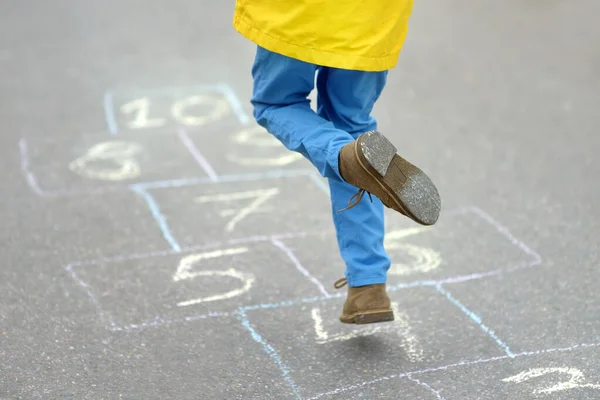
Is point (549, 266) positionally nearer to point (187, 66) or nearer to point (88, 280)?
point (88, 280)

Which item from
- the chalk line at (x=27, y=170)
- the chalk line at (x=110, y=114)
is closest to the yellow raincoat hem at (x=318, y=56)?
the chalk line at (x=27, y=170)

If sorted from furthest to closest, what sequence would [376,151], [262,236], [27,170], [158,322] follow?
[27,170]
[262,236]
[158,322]
[376,151]

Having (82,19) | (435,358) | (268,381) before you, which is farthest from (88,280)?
(82,19)

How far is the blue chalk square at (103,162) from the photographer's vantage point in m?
4.36

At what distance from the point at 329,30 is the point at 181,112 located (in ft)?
8.82

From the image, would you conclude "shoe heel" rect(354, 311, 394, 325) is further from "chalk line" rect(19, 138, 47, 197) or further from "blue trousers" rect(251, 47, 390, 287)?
"chalk line" rect(19, 138, 47, 197)

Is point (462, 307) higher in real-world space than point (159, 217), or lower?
higher

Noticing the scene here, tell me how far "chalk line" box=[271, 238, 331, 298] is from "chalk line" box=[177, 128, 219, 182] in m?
0.75

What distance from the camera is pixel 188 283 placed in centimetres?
344

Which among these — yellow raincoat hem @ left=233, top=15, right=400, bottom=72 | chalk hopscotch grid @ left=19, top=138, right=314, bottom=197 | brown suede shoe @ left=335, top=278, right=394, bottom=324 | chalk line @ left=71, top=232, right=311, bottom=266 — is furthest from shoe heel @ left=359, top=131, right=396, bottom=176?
chalk hopscotch grid @ left=19, top=138, right=314, bottom=197

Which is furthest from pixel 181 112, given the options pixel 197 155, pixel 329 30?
pixel 329 30

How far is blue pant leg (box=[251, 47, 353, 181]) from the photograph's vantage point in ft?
8.89

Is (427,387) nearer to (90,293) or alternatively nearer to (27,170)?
(90,293)

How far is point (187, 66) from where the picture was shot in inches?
241
